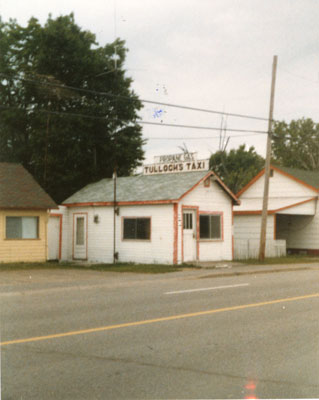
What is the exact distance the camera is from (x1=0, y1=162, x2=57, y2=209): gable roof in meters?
25.9

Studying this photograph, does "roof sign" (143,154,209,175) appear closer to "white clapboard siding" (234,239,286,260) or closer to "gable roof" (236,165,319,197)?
"white clapboard siding" (234,239,286,260)

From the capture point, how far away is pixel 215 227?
26.8 meters

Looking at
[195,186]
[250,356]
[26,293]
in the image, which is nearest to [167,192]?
[195,186]

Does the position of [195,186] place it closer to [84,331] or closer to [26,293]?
[26,293]

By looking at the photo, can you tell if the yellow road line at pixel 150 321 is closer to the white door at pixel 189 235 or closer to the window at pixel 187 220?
the white door at pixel 189 235

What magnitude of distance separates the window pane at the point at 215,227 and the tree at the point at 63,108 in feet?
40.5

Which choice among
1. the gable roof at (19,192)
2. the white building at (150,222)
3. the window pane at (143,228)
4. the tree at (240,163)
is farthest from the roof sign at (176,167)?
the tree at (240,163)

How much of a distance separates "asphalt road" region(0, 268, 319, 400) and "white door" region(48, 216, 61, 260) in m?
13.9

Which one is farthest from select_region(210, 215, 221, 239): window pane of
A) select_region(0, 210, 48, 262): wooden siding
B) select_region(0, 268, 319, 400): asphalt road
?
select_region(0, 268, 319, 400): asphalt road

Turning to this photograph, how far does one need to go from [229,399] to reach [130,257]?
68.2 ft

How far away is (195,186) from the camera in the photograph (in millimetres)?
25516

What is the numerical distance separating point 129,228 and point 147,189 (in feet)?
6.46

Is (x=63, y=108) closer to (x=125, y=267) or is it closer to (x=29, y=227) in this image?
(x=29, y=227)

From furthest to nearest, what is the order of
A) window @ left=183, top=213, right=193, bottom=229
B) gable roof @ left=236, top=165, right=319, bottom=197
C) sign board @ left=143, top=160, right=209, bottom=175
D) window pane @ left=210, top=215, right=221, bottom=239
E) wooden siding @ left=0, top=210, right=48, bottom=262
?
gable roof @ left=236, top=165, right=319, bottom=197
sign board @ left=143, top=160, right=209, bottom=175
window pane @ left=210, top=215, right=221, bottom=239
wooden siding @ left=0, top=210, right=48, bottom=262
window @ left=183, top=213, right=193, bottom=229
